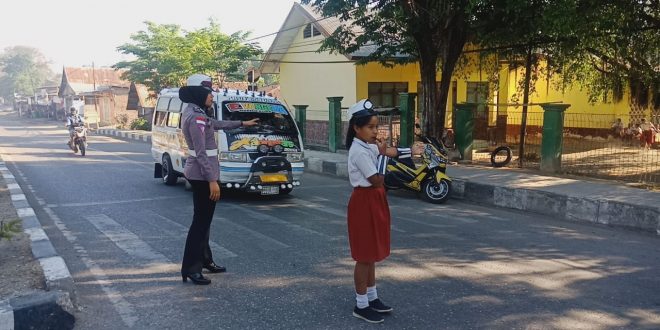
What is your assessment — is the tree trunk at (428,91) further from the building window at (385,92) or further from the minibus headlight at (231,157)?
the building window at (385,92)

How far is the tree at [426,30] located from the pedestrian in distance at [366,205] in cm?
827

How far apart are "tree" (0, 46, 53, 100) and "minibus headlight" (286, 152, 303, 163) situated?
346ft

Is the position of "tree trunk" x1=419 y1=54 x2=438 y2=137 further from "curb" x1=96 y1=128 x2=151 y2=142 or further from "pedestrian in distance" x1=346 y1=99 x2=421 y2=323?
"curb" x1=96 y1=128 x2=151 y2=142

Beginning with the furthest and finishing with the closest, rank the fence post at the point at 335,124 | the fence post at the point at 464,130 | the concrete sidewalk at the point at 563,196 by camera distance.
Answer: the fence post at the point at 335,124 < the fence post at the point at 464,130 < the concrete sidewalk at the point at 563,196

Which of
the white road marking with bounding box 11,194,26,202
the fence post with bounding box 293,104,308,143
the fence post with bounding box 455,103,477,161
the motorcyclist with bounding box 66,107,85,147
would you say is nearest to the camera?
the white road marking with bounding box 11,194,26,202

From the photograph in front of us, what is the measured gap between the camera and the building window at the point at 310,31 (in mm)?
23184

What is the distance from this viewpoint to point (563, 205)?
A: 8.43 m

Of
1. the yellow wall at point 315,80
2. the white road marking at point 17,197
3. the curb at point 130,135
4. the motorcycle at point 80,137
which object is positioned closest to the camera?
the white road marking at point 17,197

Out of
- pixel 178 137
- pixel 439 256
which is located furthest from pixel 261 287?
pixel 178 137

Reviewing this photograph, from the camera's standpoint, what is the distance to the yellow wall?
21.6m

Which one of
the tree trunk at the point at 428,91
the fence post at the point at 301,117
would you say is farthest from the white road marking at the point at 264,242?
the fence post at the point at 301,117

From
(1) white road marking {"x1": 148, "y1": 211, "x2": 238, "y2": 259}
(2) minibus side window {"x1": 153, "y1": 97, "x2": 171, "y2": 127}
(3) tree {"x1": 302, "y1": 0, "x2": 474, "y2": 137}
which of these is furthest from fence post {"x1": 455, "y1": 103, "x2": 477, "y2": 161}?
(1) white road marking {"x1": 148, "y1": 211, "x2": 238, "y2": 259}

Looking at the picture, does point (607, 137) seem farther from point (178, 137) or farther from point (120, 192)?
point (120, 192)

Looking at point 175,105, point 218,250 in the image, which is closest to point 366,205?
point 218,250
